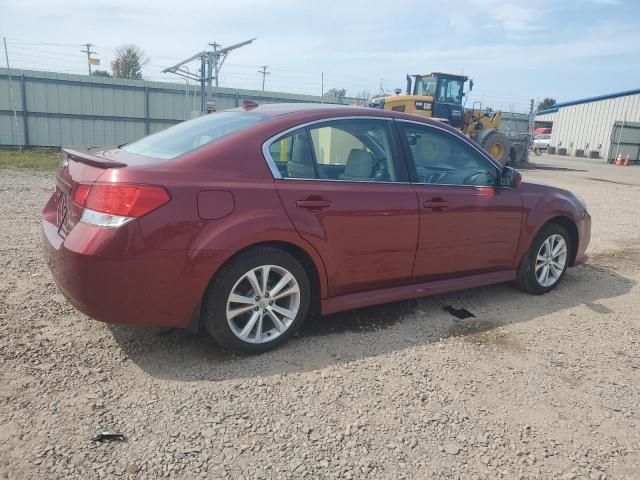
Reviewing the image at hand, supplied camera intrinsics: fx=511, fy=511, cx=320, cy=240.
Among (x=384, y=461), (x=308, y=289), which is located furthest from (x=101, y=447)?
(x=308, y=289)

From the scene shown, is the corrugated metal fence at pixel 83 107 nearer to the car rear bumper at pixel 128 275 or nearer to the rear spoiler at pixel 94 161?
the rear spoiler at pixel 94 161

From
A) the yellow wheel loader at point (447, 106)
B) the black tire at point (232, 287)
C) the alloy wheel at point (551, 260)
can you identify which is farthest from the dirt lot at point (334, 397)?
the yellow wheel loader at point (447, 106)

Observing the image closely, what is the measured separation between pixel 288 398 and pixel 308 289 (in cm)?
80

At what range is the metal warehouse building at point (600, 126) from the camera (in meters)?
33.9

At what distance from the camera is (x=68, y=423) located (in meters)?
2.55

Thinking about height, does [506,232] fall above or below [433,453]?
above

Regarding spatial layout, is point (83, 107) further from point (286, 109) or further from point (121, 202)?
point (121, 202)

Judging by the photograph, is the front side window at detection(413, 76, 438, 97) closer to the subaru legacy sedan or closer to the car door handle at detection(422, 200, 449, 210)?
the subaru legacy sedan

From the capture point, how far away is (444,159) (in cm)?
420

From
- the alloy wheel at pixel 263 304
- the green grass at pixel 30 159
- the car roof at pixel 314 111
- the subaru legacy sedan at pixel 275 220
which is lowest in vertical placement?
the green grass at pixel 30 159

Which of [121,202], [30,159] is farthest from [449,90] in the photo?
[121,202]

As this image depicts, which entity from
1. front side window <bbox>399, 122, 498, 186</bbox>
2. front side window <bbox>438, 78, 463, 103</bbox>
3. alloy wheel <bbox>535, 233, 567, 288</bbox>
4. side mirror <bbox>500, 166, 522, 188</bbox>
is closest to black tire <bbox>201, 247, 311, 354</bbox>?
front side window <bbox>399, 122, 498, 186</bbox>

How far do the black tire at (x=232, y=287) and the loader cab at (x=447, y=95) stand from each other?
58.0 ft

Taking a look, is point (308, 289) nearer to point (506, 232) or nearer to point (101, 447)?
point (101, 447)
